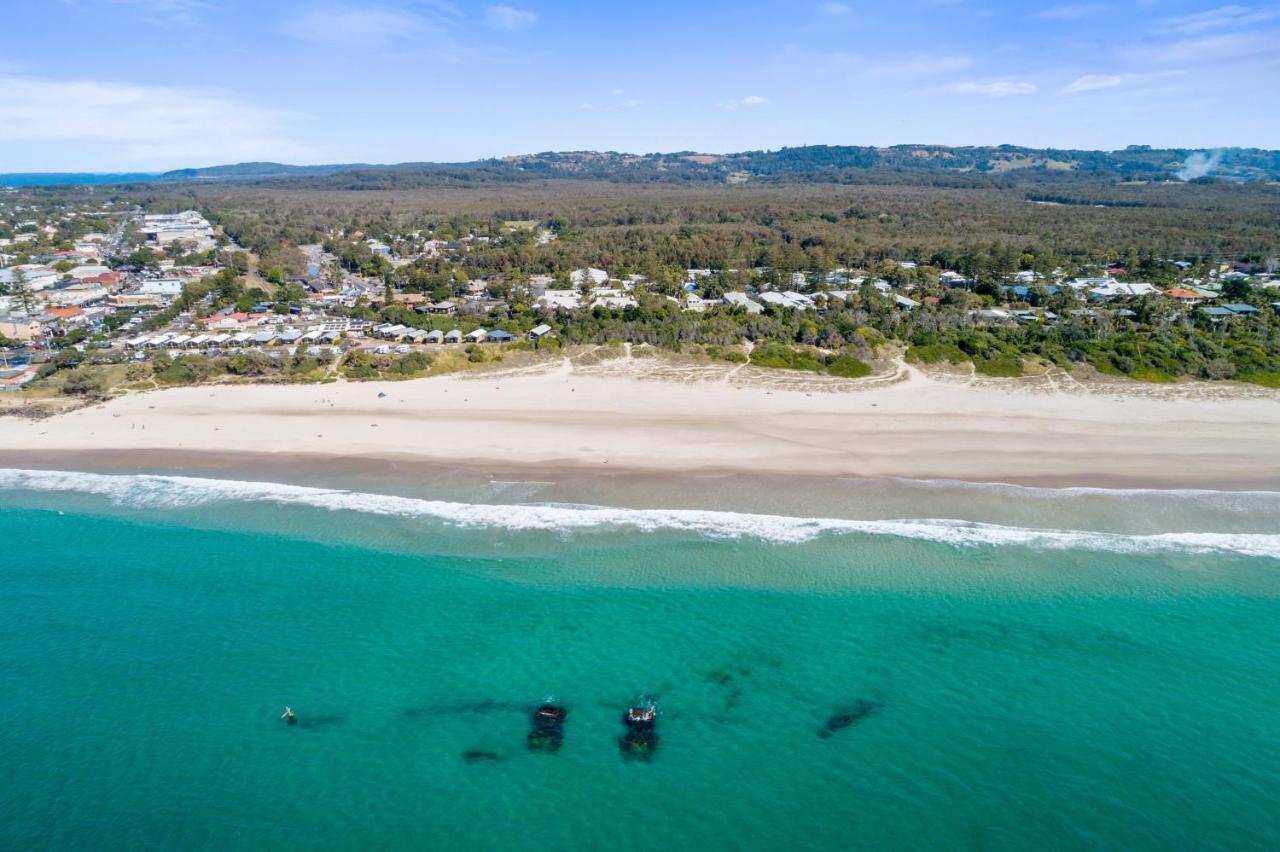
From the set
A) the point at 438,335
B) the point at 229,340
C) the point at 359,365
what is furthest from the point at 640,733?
the point at 229,340

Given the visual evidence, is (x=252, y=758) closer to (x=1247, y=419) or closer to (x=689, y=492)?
(x=689, y=492)

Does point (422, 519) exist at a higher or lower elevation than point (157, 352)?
lower

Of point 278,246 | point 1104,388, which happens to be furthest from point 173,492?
point 278,246

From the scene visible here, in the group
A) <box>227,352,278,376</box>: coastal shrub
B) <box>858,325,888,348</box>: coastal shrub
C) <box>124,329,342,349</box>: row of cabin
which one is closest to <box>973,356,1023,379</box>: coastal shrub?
<box>858,325,888,348</box>: coastal shrub

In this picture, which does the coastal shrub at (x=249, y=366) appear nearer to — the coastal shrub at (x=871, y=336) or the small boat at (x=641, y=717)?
the small boat at (x=641, y=717)

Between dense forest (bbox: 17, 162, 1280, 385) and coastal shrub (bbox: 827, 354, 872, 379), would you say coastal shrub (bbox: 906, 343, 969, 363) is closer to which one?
dense forest (bbox: 17, 162, 1280, 385)

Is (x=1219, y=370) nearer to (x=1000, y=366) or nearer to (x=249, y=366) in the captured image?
(x=1000, y=366)

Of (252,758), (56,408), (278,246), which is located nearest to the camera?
(252,758)
